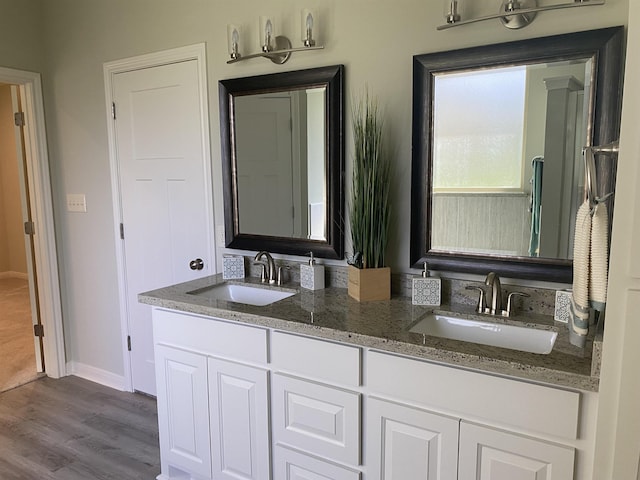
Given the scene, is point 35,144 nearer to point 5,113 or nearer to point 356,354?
point 356,354

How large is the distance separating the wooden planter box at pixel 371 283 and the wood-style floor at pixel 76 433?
1.35 meters

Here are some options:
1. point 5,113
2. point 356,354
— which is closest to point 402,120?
point 356,354

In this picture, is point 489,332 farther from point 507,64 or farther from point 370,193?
point 507,64

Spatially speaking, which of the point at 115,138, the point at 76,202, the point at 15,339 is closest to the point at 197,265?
the point at 115,138

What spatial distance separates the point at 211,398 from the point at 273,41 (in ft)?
5.33

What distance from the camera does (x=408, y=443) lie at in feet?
5.19

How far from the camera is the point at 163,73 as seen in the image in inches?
108

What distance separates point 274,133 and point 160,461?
1710 millimetres

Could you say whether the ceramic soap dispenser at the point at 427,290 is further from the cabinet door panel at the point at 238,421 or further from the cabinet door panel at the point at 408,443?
the cabinet door panel at the point at 238,421

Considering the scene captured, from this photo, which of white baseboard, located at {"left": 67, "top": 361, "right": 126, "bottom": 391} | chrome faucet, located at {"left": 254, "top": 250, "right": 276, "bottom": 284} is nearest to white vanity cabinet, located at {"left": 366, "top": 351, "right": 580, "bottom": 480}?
chrome faucet, located at {"left": 254, "top": 250, "right": 276, "bottom": 284}

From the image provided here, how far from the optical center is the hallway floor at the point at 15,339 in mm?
3504

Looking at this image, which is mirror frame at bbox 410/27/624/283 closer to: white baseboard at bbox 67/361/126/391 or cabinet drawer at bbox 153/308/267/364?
cabinet drawer at bbox 153/308/267/364

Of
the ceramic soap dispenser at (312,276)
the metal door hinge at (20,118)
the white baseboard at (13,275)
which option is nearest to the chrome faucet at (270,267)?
the ceramic soap dispenser at (312,276)

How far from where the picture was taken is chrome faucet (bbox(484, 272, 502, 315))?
1809 mm
